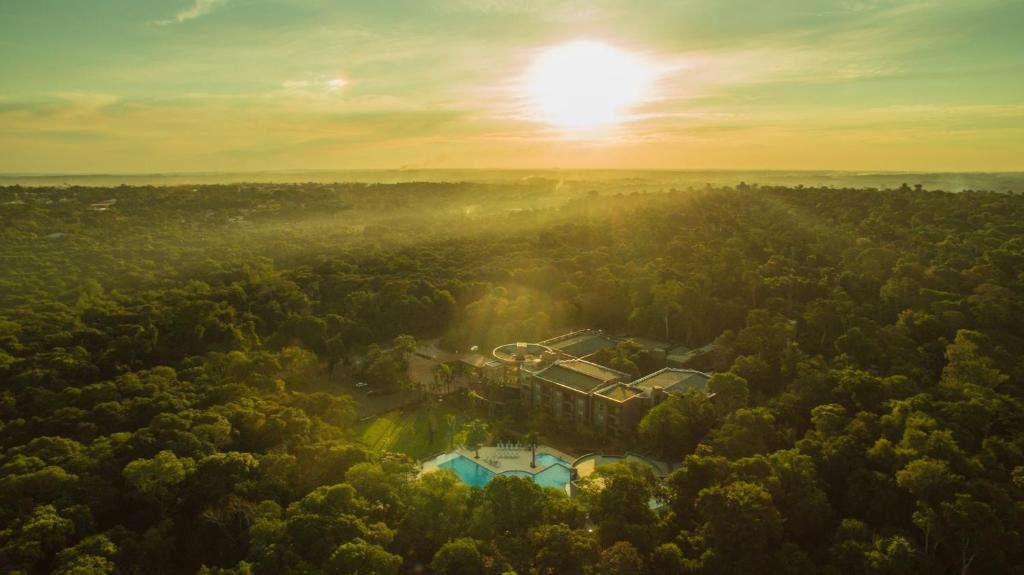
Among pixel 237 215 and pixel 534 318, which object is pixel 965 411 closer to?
pixel 534 318

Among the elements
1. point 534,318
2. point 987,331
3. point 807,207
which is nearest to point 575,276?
point 534,318

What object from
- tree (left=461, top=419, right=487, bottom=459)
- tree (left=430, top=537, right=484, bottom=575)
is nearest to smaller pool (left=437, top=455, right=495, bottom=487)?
tree (left=461, top=419, right=487, bottom=459)

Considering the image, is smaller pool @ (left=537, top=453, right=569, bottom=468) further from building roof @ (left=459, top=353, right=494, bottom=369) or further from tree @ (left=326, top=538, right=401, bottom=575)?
tree @ (left=326, top=538, right=401, bottom=575)

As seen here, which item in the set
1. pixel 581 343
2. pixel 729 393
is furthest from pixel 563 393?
pixel 729 393

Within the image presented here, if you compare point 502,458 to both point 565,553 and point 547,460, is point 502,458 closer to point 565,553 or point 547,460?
point 547,460

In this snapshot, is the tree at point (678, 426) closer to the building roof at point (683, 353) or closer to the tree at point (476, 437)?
the tree at point (476, 437)

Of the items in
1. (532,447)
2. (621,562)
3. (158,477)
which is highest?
(158,477)
